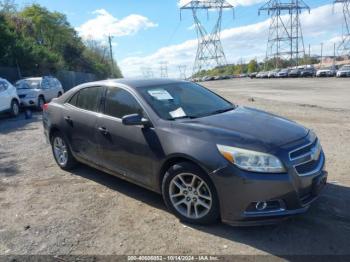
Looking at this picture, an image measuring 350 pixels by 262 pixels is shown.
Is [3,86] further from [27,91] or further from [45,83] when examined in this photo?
[45,83]

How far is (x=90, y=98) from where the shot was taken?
20.1 ft

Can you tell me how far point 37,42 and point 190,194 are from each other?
43.3m

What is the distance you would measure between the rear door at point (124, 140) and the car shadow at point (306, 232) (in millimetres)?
562

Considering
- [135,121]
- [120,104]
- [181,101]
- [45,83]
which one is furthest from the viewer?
[45,83]

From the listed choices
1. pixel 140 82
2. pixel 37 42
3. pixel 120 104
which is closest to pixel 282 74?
pixel 37 42

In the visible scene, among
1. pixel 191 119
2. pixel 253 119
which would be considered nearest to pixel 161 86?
pixel 191 119

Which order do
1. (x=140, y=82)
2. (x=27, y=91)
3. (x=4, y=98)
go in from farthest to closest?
(x=27, y=91) → (x=4, y=98) → (x=140, y=82)

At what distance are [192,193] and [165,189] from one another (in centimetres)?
37

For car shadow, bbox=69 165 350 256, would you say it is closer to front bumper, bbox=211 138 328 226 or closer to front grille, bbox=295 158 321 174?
front bumper, bbox=211 138 328 226

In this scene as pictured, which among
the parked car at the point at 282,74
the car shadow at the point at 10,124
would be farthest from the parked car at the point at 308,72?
the car shadow at the point at 10,124

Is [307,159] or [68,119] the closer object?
[307,159]

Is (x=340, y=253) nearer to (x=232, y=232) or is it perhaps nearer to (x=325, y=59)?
(x=232, y=232)

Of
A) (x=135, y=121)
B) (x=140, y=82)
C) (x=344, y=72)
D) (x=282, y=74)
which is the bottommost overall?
(x=282, y=74)

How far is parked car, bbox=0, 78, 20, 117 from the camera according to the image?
15242mm
